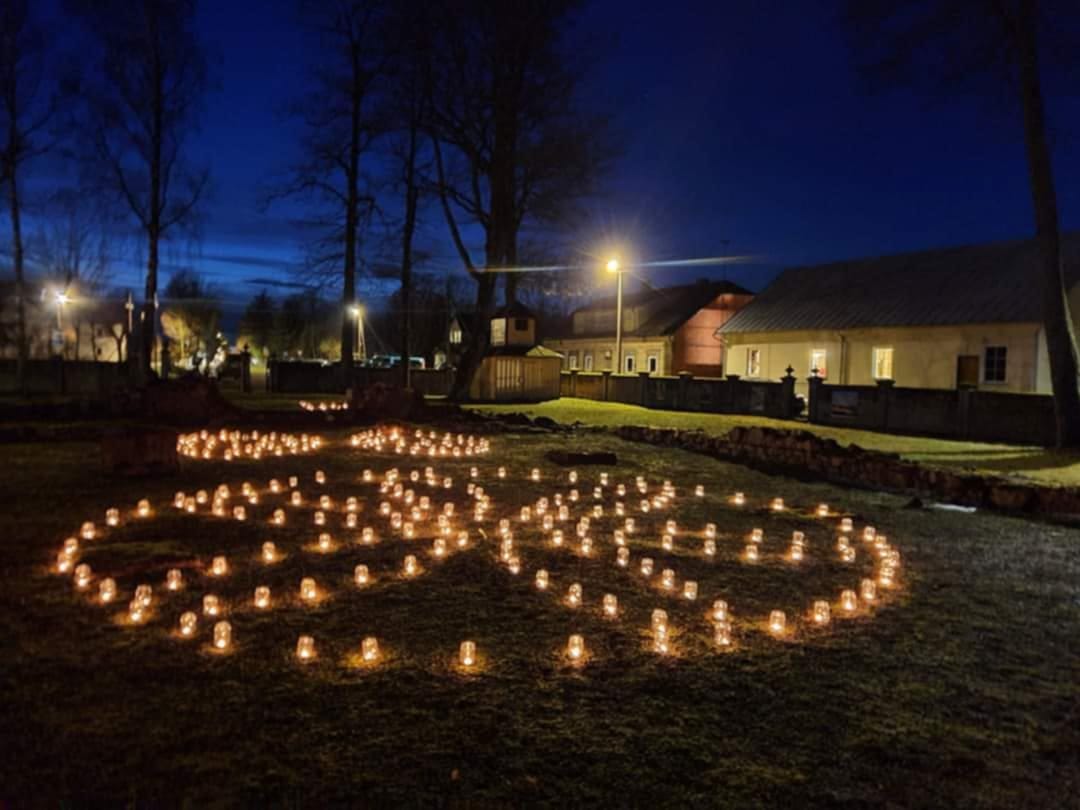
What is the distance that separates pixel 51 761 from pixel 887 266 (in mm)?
37483

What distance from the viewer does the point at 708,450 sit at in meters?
14.7

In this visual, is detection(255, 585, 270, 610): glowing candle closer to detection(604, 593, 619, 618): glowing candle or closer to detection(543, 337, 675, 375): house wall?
detection(604, 593, 619, 618): glowing candle

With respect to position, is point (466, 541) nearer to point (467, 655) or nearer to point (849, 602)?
point (467, 655)

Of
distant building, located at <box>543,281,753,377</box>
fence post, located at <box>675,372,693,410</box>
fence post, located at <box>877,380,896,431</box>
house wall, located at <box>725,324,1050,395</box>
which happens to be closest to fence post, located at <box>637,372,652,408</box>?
fence post, located at <box>675,372,693,410</box>

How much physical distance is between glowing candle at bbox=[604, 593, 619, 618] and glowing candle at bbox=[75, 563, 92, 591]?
3.88 m

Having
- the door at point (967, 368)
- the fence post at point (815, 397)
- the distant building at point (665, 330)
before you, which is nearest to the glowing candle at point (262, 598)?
the fence post at point (815, 397)

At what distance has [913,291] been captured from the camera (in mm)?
30984

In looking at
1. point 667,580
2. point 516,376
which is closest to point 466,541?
point 667,580

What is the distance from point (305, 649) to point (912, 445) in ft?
53.3

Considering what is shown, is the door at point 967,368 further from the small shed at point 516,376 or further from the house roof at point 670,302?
the house roof at point 670,302

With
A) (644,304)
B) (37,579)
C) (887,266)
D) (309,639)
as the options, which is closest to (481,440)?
(37,579)

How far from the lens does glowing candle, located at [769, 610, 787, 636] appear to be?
15.8 ft

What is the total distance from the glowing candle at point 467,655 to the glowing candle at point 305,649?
2.81 feet

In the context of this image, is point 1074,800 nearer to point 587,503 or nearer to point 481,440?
point 587,503
